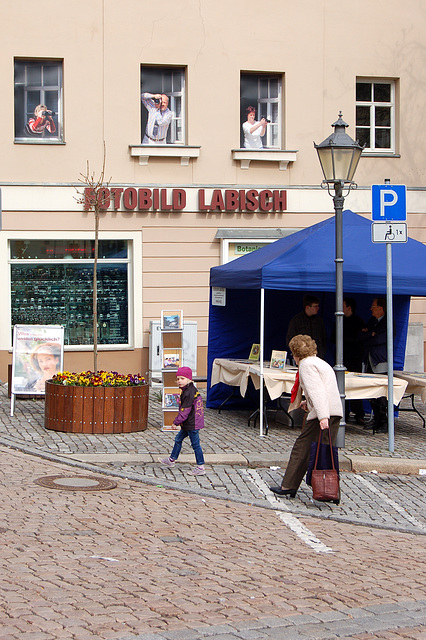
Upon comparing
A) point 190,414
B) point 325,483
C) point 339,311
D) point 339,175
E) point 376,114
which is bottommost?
point 325,483

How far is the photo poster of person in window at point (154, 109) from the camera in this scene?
17938mm

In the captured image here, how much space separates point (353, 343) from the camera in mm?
14141

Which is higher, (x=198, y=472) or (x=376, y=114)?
(x=376, y=114)

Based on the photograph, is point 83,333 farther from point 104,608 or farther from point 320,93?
point 104,608

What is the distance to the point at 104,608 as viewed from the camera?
567cm

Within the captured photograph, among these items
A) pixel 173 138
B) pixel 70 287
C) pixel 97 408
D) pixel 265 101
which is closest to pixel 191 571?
pixel 97 408

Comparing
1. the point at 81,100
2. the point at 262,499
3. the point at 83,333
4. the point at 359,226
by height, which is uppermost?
the point at 81,100

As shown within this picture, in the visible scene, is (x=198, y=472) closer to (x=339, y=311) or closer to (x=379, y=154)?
(x=339, y=311)

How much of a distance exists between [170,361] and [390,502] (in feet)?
13.3

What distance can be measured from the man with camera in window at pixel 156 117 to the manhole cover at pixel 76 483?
31.7ft

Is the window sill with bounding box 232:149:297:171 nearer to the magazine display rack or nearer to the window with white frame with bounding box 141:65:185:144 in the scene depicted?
the window with white frame with bounding box 141:65:185:144

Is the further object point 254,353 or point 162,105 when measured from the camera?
point 162,105

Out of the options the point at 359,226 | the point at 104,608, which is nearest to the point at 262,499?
the point at 104,608

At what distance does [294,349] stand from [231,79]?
411 inches
